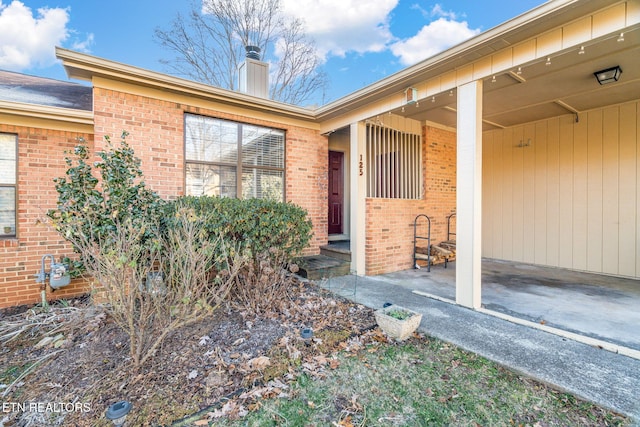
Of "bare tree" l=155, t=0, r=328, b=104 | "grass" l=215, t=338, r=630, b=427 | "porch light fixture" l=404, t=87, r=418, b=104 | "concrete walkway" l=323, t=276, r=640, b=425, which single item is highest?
"bare tree" l=155, t=0, r=328, b=104

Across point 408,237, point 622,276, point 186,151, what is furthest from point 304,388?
point 622,276

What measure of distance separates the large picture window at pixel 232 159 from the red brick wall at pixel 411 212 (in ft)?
6.32

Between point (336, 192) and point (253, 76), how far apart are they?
10.5 feet

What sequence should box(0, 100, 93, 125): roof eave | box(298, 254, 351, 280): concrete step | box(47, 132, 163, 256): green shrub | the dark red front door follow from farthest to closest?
the dark red front door → box(298, 254, 351, 280): concrete step → box(0, 100, 93, 125): roof eave → box(47, 132, 163, 256): green shrub

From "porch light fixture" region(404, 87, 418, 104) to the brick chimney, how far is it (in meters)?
3.16

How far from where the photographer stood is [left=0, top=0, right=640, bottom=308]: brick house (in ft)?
11.4

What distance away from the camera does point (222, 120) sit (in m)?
4.91

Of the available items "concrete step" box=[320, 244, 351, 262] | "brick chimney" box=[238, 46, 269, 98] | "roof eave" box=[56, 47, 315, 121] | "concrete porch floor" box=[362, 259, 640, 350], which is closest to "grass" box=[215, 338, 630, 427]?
"concrete porch floor" box=[362, 259, 640, 350]

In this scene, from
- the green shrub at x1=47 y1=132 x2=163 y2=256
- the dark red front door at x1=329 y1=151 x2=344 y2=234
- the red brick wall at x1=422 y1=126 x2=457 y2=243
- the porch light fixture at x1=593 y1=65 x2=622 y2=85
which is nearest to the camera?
the green shrub at x1=47 y1=132 x2=163 y2=256

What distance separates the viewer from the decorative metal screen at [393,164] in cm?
558

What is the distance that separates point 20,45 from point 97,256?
9913 mm

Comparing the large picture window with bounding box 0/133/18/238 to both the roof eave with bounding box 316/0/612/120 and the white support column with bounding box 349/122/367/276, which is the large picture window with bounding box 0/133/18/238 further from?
the white support column with bounding box 349/122/367/276

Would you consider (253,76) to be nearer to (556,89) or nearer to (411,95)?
(411,95)

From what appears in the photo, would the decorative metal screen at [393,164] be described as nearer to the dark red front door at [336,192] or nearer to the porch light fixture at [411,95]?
the porch light fixture at [411,95]
